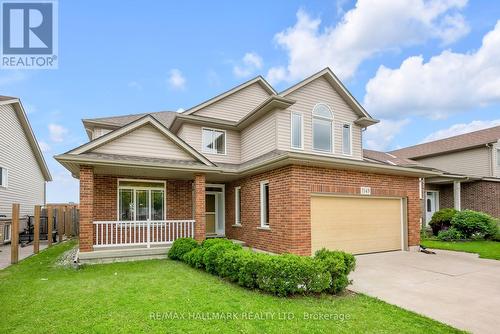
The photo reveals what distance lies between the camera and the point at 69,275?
321 inches

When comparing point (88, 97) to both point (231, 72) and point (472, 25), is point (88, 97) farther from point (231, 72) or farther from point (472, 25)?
point (472, 25)

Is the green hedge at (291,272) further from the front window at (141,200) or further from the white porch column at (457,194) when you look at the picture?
the white porch column at (457,194)

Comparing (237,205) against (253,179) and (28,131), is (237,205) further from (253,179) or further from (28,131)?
(28,131)

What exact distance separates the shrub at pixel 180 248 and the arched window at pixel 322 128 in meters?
6.55

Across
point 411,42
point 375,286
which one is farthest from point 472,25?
point 375,286

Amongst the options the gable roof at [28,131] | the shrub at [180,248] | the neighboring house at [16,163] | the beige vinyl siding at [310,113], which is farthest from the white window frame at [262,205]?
the gable roof at [28,131]

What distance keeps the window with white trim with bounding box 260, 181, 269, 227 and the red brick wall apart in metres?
0.24

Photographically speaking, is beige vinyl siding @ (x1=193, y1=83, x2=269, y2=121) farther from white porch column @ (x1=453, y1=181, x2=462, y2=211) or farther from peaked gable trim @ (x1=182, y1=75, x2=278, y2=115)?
white porch column @ (x1=453, y1=181, x2=462, y2=211)

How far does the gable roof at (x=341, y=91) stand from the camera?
43.0 feet

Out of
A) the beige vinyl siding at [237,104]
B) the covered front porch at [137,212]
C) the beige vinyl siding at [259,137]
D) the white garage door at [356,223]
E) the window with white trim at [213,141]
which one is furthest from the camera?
the beige vinyl siding at [237,104]

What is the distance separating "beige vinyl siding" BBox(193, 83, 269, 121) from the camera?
48.9 feet

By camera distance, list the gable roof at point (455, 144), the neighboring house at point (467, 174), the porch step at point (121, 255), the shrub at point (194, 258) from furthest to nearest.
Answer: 1. the gable roof at point (455, 144)
2. the neighboring house at point (467, 174)
3. the porch step at point (121, 255)
4. the shrub at point (194, 258)

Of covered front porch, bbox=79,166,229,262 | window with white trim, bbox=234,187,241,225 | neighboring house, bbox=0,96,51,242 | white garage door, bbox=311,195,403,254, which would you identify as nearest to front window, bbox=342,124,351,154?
white garage door, bbox=311,195,403,254

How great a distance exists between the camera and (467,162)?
2258cm
